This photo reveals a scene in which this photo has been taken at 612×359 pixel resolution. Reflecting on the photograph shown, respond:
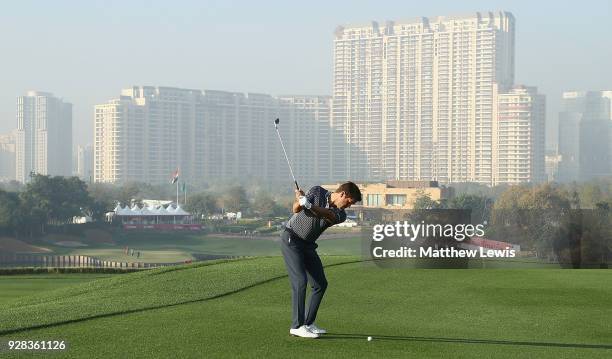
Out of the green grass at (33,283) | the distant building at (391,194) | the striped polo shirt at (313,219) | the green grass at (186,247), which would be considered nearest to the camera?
the striped polo shirt at (313,219)

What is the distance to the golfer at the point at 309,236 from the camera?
9227 millimetres

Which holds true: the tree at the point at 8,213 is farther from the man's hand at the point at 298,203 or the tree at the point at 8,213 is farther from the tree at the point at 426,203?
the man's hand at the point at 298,203

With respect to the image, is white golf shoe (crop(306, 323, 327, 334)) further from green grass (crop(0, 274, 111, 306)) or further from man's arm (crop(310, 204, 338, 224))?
green grass (crop(0, 274, 111, 306))

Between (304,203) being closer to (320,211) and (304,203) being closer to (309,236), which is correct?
(320,211)

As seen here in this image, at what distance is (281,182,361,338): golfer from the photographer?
923 centimetres

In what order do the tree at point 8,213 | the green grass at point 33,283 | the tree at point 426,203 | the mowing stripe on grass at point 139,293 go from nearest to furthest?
the mowing stripe on grass at point 139,293 → the green grass at point 33,283 → the tree at point 8,213 → the tree at point 426,203

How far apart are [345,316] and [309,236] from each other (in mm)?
2334

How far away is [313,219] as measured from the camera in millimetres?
9406

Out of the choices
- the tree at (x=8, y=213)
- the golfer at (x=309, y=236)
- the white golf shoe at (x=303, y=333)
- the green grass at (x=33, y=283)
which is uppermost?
the golfer at (x=309, y=236)

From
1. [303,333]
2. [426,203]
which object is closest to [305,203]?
[303,333]

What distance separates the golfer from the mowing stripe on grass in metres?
2.65

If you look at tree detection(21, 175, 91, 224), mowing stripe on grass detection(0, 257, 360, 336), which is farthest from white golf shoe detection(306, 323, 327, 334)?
tree detection(21, 175, 91, 224)

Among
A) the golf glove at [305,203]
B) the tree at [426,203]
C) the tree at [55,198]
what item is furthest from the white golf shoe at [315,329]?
the tree at [426,203]

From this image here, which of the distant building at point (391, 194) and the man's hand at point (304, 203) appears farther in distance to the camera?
the distant building at point (391, 194)
